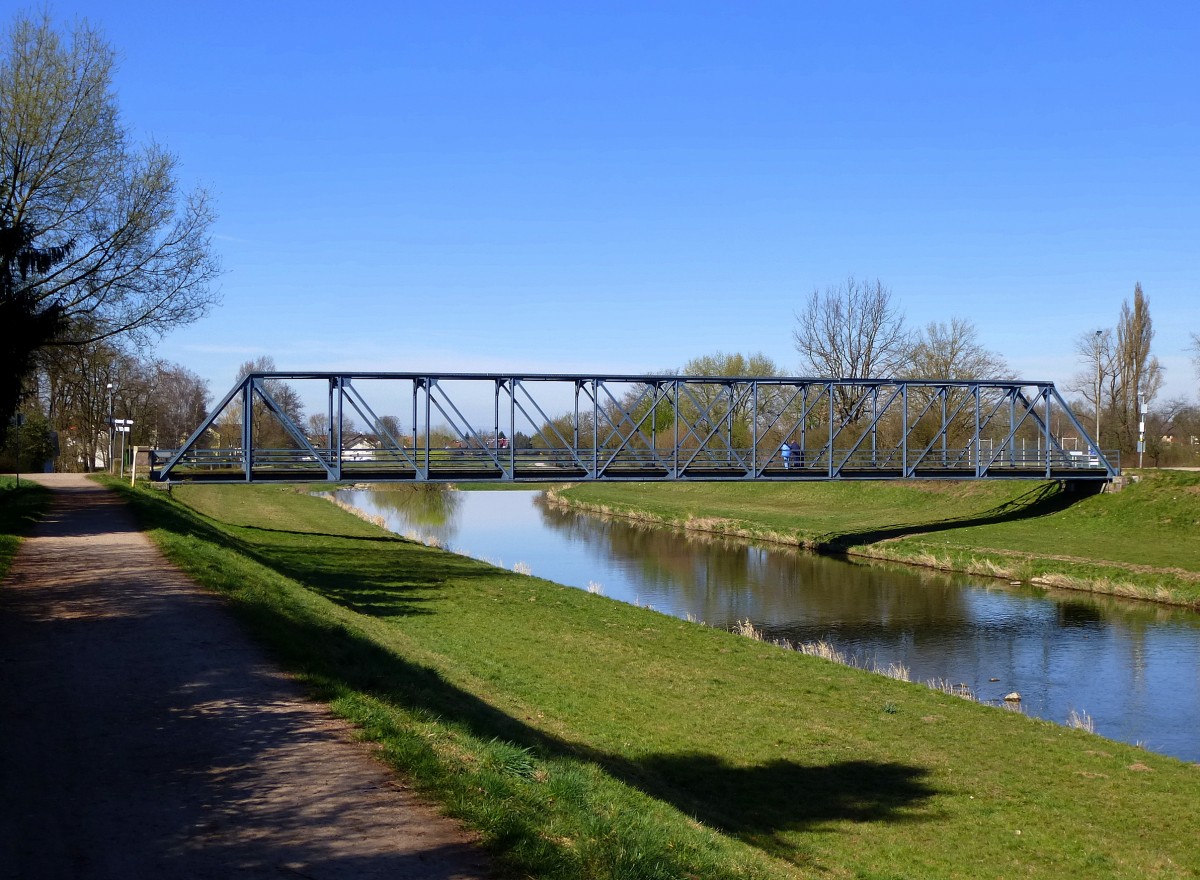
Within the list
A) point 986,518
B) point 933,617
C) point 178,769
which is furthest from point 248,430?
point 986,518

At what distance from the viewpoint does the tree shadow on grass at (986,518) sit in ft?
147

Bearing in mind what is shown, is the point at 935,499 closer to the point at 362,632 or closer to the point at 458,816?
the point at 362,632

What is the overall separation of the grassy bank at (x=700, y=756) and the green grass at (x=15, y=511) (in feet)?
8.62

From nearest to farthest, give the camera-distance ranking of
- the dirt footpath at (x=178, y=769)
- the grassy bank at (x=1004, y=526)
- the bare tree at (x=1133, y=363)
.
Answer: the dirt footpath at (x=178, y=769)
the grassy bank at (x=1004, y=526)
the bare tree at (x=1133, y=363)

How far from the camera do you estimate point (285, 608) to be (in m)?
15.4

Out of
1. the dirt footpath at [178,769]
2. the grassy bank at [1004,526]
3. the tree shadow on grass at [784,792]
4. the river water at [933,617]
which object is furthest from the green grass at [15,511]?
the grassy bank at [1004,526]

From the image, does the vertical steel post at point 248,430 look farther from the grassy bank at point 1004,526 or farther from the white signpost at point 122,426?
the grassy bank at point 1004,526

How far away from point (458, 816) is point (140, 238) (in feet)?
86.7

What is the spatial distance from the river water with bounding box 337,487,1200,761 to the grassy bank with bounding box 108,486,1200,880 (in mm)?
3300

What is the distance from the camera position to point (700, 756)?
13820 mm

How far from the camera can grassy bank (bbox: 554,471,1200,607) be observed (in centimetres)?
3388

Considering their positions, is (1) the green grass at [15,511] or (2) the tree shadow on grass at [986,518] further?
(2) the tree shadow on grass at [986,518]

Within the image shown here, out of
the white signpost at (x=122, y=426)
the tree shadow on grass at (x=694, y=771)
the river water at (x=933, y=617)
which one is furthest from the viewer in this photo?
the white signpost at (x=122, y=426)

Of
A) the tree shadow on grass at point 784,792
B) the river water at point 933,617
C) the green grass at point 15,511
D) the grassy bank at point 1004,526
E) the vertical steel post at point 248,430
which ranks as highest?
the vertical steel post at point 248,430
